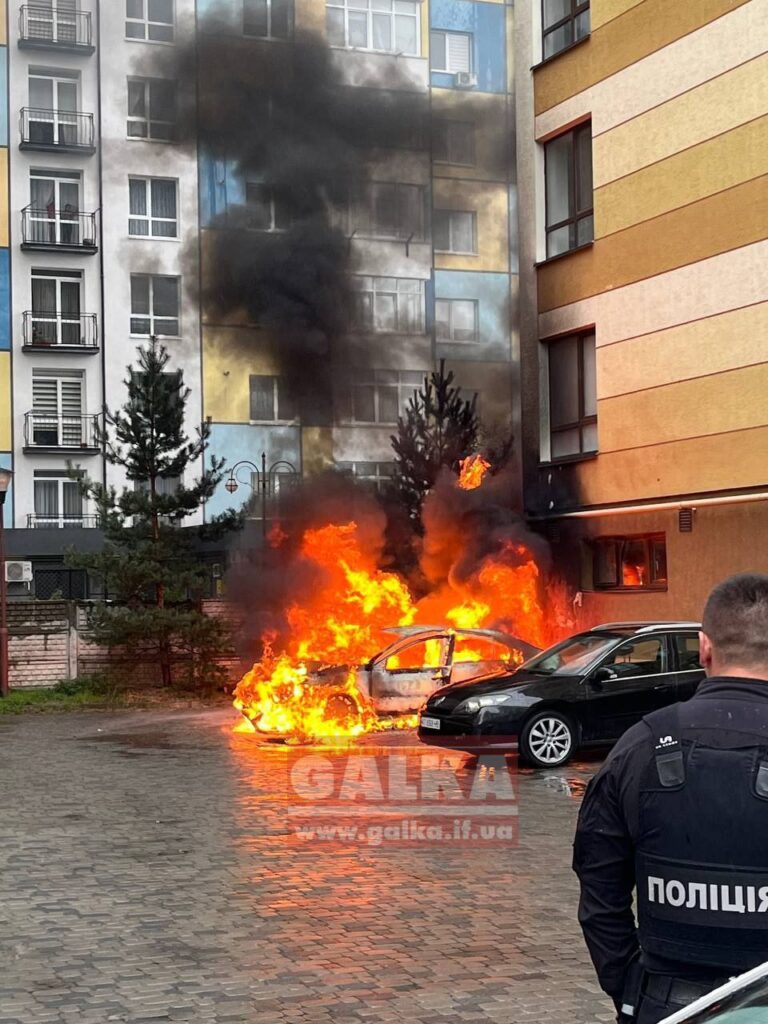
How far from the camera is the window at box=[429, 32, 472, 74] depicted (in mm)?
26750

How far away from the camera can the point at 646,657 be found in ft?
48.5

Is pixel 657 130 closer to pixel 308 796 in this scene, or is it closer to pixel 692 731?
pixel 308 796

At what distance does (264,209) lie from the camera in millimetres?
25922

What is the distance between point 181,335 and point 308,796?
1055 inches

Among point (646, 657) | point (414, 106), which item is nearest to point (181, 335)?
point (414, 106)

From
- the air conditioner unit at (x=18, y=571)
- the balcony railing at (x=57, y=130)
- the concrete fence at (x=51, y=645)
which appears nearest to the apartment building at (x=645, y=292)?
the concrete fence at (x=51, y=645)

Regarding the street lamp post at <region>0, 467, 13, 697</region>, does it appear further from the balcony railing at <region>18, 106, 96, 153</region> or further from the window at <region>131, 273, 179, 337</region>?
the balcony railing at <region>18, 106, 96, 153</region>

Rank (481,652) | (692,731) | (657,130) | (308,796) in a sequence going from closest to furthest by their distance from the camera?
(692,731) → (308,796) → (481,652) → (657,130)

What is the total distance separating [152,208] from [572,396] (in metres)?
18.5

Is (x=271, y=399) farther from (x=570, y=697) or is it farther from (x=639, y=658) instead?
(x=570, y=697)

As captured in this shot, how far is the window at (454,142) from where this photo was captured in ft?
83.7

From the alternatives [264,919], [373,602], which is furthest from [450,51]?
[264,919]

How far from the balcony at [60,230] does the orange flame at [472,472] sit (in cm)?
1723

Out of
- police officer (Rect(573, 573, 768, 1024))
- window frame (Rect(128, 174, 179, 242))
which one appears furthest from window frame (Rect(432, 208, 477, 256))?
police officer (Rect(573, 573, 768, 1024))
